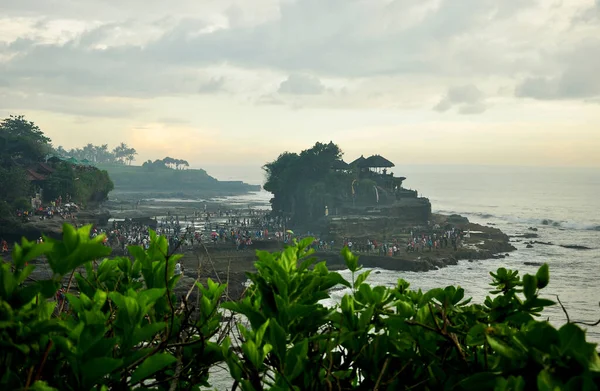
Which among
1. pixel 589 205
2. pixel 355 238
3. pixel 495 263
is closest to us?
pixel 495 263

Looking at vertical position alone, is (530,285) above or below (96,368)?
above

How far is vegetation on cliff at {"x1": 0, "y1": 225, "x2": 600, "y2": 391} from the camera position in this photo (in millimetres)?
1380

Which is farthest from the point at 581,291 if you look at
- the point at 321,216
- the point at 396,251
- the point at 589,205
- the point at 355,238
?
the point at 589,205

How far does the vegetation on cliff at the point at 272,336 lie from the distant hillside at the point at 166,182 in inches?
4785

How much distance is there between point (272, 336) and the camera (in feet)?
5.66

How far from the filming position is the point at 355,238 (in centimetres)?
4638

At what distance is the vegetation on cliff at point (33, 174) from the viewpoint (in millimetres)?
45281

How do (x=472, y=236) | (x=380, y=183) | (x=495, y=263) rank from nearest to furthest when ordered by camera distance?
(x=495, y=263)
(x=472, y=236)
(x=380, y=183)

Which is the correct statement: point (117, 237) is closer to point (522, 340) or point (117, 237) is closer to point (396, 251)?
point (396, 251)

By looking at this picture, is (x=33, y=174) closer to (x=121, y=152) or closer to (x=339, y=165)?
(x=339, y=165)

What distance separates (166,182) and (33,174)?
286ft

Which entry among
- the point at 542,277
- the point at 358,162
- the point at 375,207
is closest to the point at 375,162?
the point at 358,162

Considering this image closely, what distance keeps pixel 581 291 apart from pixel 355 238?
1871 centimetres

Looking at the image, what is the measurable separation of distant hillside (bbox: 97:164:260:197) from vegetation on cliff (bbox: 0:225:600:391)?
12155 cm
